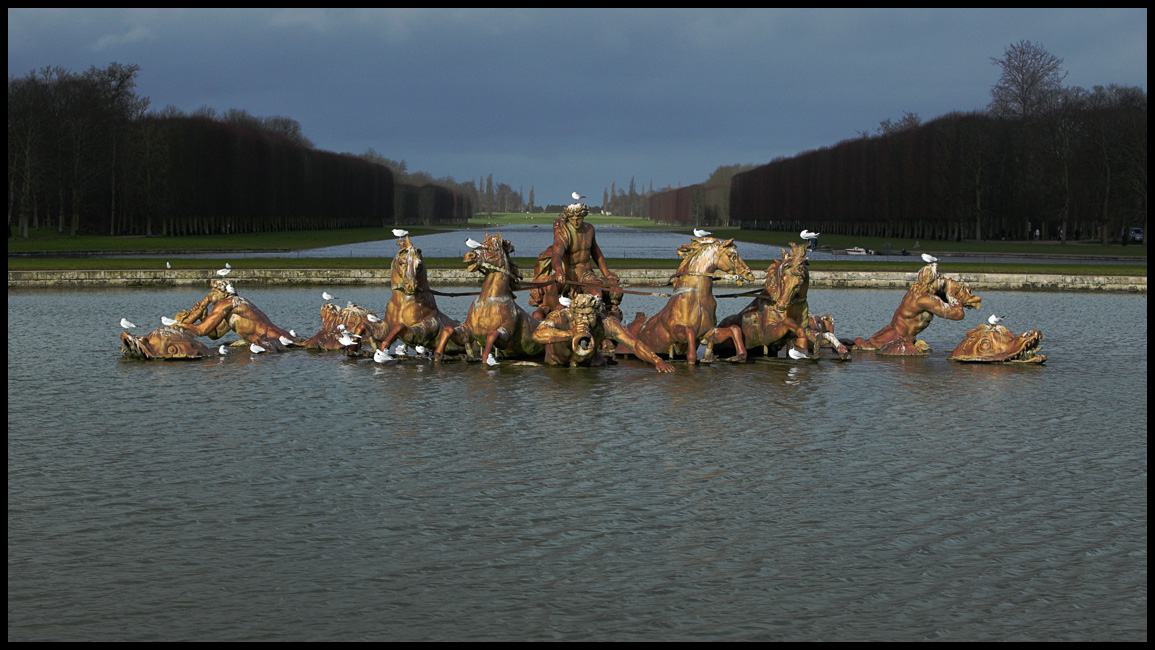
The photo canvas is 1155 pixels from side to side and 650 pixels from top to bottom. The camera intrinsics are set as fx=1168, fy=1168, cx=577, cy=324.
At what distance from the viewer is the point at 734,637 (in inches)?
192

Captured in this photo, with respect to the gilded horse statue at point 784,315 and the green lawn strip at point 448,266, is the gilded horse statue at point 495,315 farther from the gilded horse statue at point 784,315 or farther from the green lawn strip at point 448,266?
the green lawn strip at point 448,266

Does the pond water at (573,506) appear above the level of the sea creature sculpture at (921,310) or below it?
below

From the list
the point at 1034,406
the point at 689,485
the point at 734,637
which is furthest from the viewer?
the point at 1034,406

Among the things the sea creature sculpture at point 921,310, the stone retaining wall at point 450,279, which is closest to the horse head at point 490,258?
the sea creature sculpture at point 921,310

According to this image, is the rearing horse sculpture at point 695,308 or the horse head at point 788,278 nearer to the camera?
the rearing horse sculpture at point 695,308

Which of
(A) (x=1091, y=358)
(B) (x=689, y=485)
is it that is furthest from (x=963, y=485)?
(A) (x=1091, y=358)

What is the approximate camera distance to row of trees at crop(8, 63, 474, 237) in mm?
58000

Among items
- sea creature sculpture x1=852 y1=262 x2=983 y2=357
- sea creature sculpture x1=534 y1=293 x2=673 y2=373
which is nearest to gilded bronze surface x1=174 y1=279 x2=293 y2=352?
sea creature sculpture x1=534 y1=293 x2=673 y2=373

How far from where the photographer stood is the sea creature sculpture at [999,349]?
1317cm

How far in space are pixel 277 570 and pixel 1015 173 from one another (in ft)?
209

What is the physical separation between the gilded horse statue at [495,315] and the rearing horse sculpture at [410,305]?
18cm

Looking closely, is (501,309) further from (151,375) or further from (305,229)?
(305,229)

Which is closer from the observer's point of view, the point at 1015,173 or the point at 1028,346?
the point at 1028,346

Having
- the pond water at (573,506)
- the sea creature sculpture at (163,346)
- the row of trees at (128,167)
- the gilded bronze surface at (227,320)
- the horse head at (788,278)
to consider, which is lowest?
the pond water at (573,506)
